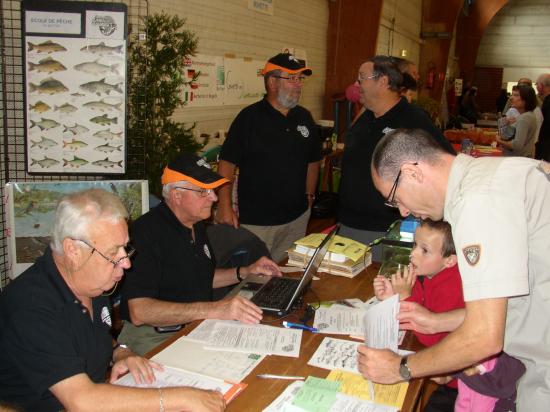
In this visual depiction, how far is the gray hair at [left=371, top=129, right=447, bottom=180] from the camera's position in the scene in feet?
5.21

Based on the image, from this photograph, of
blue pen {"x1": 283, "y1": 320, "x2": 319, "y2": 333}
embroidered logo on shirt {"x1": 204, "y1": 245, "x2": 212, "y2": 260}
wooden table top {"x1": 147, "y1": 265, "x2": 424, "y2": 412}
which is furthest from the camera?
embroidered logo on shirt {"x1": 204, "y1": 245, "x2": 212, "y2": 260}

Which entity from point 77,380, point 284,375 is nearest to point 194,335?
point 284,375

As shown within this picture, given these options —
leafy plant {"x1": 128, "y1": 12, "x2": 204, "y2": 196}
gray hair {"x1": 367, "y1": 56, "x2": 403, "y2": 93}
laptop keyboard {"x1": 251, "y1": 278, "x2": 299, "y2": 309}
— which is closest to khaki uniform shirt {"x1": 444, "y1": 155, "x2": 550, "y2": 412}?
laptop keyboard {"x1": 251, "y1": 278, "x2": 299, "y2": 309}

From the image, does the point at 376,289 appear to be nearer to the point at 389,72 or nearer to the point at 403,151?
the point at 403,151

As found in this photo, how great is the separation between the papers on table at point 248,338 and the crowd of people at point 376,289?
69 millimetres

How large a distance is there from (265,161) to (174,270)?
1.51 meters

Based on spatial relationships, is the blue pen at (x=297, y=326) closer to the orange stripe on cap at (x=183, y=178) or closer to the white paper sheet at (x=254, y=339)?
the white paper sheet at (x=254, y=339)

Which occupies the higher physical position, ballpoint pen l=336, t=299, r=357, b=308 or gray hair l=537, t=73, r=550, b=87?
gray hair l=537, t=73, r=550, b=87

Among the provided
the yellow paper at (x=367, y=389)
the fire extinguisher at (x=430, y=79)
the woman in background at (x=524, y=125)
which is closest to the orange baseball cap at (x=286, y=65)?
the yellow paper at (x=367, y=389)

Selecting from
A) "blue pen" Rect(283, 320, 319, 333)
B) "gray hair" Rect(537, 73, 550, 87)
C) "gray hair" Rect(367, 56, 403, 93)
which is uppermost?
"gray hair" Rect(537, 73, 550, 87)

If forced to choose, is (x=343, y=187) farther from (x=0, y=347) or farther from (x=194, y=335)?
(x=0, y=347)

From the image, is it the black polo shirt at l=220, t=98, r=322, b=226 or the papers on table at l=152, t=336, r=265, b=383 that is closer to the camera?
the papers on table at l=152, t=336, r=265, b=383

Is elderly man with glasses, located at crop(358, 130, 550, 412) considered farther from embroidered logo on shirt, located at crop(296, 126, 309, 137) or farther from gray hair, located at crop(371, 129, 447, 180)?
embroidered logo on shirt, located at crop(296, 126, 309, 137)

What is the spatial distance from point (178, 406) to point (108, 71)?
2.34m
